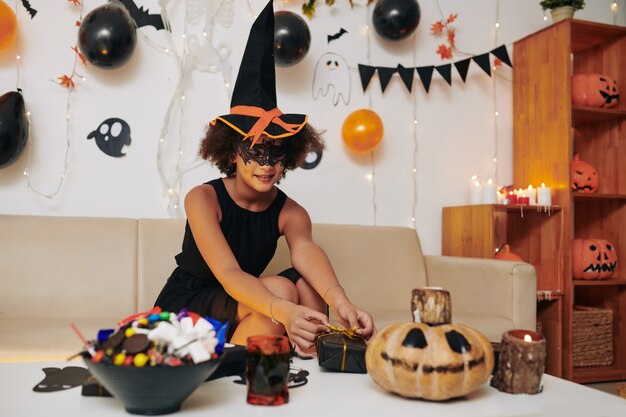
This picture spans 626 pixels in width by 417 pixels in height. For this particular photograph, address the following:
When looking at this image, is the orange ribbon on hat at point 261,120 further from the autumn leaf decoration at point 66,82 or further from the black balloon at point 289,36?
the autumn leaf decoration at point 66,82

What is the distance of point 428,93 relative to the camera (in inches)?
130

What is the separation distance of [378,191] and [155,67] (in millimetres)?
1271

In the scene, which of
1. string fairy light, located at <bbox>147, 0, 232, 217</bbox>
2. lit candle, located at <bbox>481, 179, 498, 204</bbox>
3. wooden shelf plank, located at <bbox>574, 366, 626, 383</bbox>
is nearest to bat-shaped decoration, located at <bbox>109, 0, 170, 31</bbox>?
string fairy light, located at <bbox>147, 0, 232, 217</bbox>

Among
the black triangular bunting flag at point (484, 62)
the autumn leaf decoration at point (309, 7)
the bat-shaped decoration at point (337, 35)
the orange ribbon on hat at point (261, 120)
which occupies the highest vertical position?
the autumn leaf decoration at point (309, 7)

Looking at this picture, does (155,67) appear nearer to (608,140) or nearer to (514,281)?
(514,281)

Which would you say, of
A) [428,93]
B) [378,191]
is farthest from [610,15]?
[378,191]

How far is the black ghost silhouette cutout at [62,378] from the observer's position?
1102mm

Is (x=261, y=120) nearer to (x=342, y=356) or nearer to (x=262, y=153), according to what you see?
(x=262, y=153)

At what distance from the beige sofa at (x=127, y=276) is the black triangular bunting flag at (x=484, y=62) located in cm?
116

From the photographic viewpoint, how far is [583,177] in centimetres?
313

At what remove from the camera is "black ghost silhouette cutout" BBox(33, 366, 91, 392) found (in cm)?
110

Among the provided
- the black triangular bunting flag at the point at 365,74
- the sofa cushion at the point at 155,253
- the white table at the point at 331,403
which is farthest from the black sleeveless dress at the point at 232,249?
the black triangular bunting flag at the point at 365,74

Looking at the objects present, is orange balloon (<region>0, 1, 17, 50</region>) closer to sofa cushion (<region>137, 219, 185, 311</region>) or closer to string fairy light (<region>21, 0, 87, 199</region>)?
string fairy light (<region>21, 0, 87, 199</region>)

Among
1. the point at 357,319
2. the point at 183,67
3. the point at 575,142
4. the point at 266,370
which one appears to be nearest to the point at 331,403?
the point at 266,370
